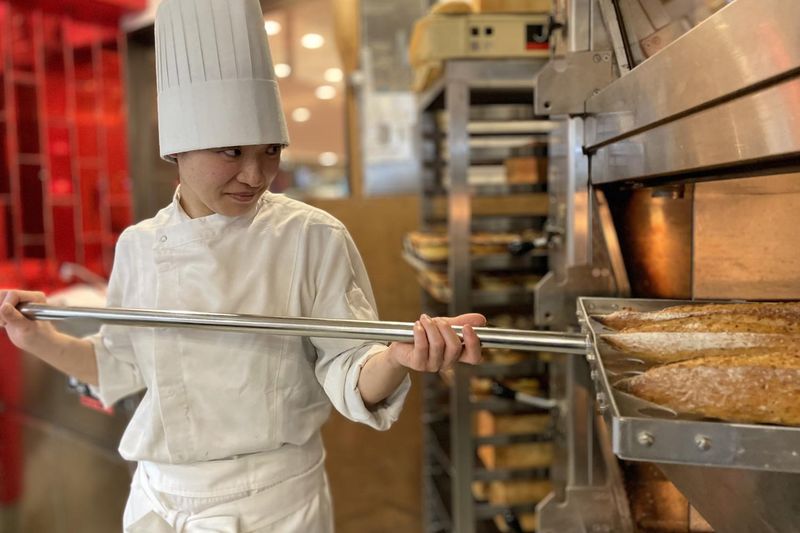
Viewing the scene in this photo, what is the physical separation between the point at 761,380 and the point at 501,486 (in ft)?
4.75

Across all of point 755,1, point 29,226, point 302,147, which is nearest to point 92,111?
point 29,226

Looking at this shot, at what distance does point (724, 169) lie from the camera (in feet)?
2.47

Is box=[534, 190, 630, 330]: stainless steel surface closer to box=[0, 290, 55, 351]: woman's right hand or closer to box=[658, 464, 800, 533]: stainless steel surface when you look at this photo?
box=[658, 464, 800, 533]: stainless steel surface

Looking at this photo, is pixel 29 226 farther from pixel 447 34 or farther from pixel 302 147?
pixel 447 34

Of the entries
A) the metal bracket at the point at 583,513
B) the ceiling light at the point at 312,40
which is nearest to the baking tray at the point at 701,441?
the metal bracket at the point at 583,513

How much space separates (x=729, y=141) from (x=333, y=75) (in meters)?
2.59

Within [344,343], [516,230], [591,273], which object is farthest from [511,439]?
[344,343]

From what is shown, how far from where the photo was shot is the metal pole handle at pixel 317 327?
2.39 ft

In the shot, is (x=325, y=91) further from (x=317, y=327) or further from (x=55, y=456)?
(x=317, y=327)

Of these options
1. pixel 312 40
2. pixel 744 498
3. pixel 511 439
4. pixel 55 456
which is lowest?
pixel 55 456

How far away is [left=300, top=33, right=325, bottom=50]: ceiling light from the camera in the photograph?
2979 millimetres

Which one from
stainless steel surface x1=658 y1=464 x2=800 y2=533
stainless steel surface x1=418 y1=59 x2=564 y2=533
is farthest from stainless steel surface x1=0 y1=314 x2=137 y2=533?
stainless steel surface x1=658 y1=464 x2=800 y2=533

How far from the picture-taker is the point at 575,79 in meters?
1.07

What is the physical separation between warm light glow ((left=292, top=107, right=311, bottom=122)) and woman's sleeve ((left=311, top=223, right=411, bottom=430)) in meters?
1.82
